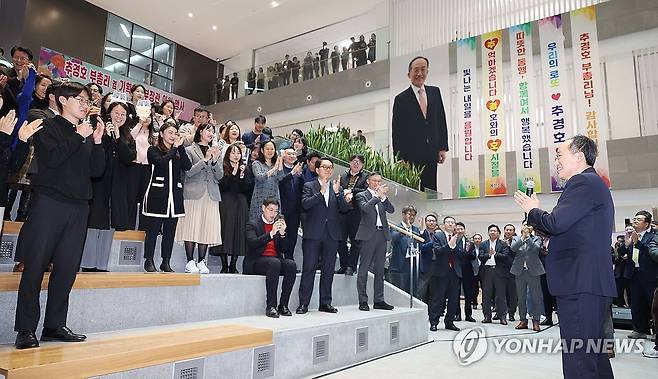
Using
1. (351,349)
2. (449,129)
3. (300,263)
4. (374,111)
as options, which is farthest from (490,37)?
(351,349)

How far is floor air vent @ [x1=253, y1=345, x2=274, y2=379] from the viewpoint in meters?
2.79

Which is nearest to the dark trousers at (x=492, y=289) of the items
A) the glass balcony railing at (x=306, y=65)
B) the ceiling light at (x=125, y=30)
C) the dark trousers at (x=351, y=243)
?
the dark trousers at (x=351, y=243)

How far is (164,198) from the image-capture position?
356cm

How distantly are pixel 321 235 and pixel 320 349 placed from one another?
1112mm

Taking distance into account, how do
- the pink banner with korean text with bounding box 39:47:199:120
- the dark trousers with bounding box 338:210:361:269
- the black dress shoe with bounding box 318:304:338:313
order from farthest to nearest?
the pink banner with korean text with bounding box 39:47:199:120 < the dark trousers with bounding box 338:210:361:269 < the black dress shoe with bounding box 318:304:338:313

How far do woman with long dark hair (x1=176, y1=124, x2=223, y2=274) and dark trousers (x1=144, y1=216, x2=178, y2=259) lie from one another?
17 centimetres

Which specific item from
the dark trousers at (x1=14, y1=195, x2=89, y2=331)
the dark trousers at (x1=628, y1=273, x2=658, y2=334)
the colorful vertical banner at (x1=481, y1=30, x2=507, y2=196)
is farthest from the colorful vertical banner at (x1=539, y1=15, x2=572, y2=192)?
the dark trousers at (x1=14, y1=195, x2=89, y2=331)

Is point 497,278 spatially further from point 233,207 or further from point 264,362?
point 264,362

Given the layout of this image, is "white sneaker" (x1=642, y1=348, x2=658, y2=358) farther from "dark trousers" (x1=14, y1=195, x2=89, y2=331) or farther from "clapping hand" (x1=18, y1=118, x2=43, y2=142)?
"clapping hand" (x1=18, y1=118, x2=43, y2=142)

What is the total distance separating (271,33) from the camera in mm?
15188

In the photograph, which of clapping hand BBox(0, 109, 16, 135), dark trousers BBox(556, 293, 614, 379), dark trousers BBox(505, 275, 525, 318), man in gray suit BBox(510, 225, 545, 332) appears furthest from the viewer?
dark trousers BBox(505, 275, 525, 318)

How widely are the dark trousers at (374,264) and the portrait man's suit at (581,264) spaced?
2.57 meters

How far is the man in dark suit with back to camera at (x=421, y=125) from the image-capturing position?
11.2 metres

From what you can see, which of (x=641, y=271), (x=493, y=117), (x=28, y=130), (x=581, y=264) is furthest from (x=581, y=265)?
(x=493, y=117)
